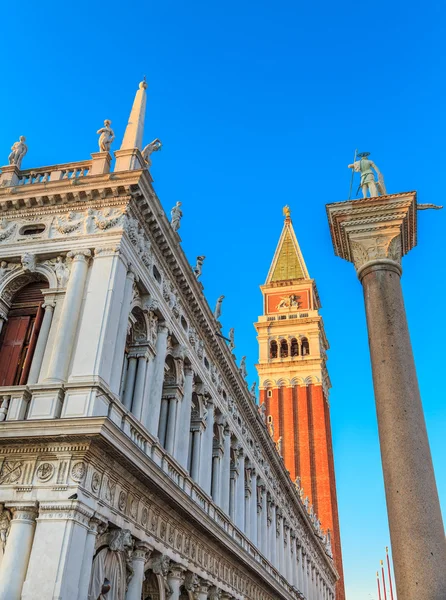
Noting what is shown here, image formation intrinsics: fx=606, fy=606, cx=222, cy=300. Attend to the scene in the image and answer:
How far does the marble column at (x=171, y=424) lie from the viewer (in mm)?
19514

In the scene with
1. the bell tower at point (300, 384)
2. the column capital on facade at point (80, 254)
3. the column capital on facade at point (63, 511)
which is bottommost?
the column capital on facade at point (63, 511)

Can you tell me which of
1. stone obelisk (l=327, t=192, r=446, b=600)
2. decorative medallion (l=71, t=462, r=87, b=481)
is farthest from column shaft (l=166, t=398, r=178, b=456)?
stone obelisk (l=327, t=192, r=446, b=600)

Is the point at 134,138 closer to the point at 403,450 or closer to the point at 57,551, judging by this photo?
the point at 57,551

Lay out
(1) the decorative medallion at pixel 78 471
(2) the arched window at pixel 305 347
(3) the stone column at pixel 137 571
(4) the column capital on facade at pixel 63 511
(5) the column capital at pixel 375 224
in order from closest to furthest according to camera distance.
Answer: (5) the column capital at pixel 375 224
(4) the column capital on facade at pixel 63 511
(1) the decorative medallion at pixel 78 471
(3) the stone column at pixel 137 571
(2) the arched window at pixel 305 347

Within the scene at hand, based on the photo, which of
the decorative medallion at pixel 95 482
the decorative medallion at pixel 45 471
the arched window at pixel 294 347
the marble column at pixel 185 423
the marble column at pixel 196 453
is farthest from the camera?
the arched window at pixel 294 347

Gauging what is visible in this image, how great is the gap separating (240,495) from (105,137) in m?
17.0

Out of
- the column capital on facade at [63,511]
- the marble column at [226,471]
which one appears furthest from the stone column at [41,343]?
the marble column at [226,471]

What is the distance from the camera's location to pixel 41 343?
16.0 metres

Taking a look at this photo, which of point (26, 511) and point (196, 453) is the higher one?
point (196, 453)

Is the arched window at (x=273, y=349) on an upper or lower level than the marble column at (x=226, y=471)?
upper

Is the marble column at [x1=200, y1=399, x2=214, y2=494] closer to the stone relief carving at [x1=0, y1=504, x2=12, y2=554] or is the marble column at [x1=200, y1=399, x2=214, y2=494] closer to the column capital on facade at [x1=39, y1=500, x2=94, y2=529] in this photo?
the column capital on facade at [x1=39, y1=500, x2=94, y2=529]

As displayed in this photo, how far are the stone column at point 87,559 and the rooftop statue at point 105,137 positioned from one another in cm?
1137

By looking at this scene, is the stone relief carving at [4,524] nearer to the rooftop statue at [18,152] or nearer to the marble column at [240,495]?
the rooftop statue at [18,152]

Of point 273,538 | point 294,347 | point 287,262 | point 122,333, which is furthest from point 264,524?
point 287,262
